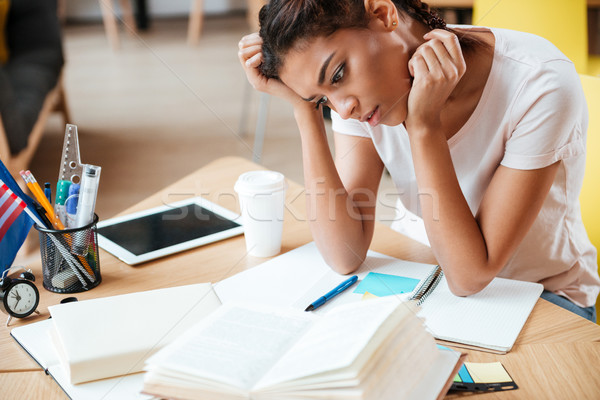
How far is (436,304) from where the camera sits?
0.85 m

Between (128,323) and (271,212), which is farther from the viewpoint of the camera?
(271,212)

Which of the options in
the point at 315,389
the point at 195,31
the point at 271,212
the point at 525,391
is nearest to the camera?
the point at 315,389

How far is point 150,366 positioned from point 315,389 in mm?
157

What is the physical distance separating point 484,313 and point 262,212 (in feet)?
1.23

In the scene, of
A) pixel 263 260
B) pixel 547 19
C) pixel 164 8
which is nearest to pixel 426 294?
pixel 263 260

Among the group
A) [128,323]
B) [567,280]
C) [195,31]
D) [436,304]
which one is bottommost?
[195,31]

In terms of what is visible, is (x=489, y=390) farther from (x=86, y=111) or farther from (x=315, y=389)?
(x=86, y=111)

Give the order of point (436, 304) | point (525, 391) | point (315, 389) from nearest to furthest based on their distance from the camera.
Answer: point (315, 389) → point (525, 391) → point (436, 304)

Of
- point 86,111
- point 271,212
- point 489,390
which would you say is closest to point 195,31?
point 86,111

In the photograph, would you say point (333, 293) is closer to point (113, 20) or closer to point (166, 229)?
point (166, 229)

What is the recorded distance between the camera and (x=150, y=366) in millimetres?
591

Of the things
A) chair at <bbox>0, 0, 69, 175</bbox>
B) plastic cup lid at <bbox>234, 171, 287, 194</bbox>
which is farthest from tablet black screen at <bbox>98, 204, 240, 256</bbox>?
chair at <bbox>0, 0, 69, 175</bbox>

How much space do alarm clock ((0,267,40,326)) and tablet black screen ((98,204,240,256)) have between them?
20 cm

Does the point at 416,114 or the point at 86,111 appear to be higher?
the point at 416,114
